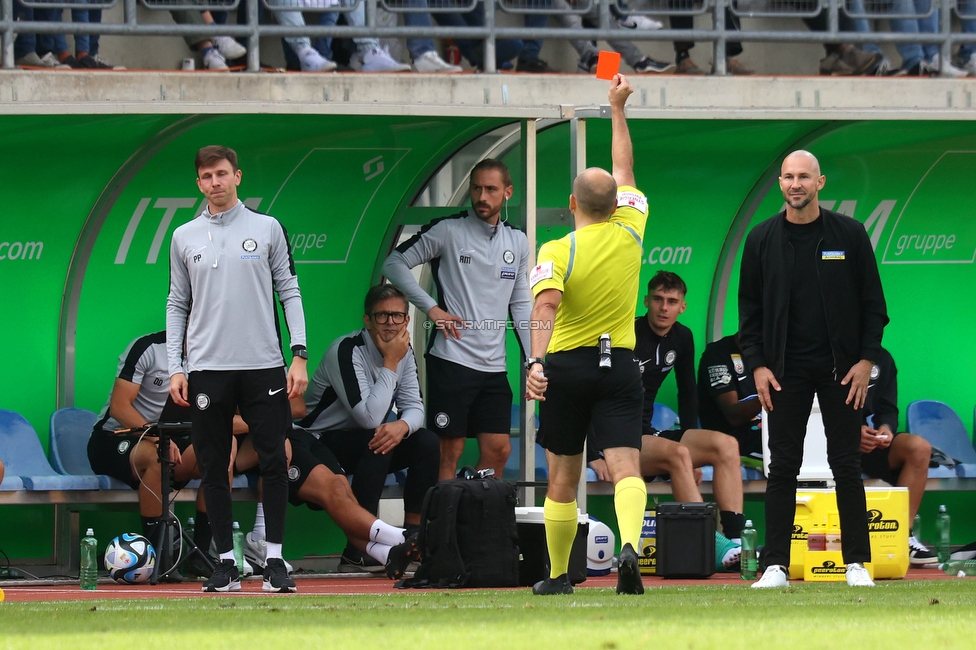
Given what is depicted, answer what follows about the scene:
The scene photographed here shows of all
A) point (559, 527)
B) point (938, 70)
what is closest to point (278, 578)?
point (559, 527)

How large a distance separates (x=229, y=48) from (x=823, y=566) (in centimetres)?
465

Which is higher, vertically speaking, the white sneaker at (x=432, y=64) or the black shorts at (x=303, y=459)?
the white sneaker at (x=432, y=64)

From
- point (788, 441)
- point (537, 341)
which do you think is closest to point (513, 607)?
point (537, 341)

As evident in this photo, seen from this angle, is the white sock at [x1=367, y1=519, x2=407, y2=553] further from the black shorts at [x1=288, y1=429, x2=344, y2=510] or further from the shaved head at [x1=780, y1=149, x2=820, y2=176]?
the shaved head at [x1=780, y1=149, x2=820, y2=176]

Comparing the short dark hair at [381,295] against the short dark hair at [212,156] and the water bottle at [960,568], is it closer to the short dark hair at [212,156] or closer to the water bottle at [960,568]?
the short dark hair at [212,156]

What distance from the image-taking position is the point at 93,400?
27.2ft

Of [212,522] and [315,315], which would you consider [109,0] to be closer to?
[315,315]

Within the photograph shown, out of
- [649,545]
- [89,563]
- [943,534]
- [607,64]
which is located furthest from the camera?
[943,534]

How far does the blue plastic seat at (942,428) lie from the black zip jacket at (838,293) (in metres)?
3.55

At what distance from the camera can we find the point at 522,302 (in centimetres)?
824

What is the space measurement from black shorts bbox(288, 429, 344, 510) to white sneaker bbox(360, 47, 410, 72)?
2.43 meters

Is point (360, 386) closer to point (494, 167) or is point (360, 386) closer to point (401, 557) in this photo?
point (401, 557)

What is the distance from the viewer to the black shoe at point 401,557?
23.6 feet

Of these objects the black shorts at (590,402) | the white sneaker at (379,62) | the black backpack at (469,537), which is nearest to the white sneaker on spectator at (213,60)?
the white sneaker at (379,62)
